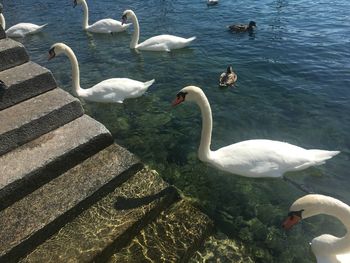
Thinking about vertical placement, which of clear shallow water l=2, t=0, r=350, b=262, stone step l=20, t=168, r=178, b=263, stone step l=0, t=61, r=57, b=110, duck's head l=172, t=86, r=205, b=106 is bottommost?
clear shallow water l=2, t=0, r=350, b=262

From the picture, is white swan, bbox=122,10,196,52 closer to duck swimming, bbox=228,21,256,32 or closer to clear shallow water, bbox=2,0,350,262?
clear shallow water, bbox=2,0,350,262

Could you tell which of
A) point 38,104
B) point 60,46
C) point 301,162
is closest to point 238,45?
point 60,46

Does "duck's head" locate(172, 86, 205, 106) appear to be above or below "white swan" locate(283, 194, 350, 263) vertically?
above

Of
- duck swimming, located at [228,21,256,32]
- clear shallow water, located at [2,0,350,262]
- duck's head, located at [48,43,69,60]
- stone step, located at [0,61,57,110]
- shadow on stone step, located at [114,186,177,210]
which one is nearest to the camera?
shadow on stone step, located at [114,186,177,210]

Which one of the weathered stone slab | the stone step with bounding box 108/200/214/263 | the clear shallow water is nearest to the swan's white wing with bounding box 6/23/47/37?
the clear shallow water

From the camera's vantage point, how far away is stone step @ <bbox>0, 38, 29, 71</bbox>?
7121mm

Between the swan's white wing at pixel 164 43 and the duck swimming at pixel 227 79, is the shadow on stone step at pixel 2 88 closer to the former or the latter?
the duck swimming at pixel 227 79

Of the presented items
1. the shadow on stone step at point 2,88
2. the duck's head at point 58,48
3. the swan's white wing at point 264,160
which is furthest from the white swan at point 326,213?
the duck's head at point 58,48

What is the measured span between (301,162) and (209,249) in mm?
2641

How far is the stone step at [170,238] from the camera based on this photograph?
18.5 ft

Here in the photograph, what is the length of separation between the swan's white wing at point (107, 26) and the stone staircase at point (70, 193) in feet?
28.8

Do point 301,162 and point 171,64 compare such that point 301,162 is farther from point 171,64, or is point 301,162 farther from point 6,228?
point 171,64

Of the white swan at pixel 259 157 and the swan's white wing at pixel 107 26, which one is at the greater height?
the white swan at pixel 259 157

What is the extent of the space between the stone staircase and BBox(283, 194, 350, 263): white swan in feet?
4.87
